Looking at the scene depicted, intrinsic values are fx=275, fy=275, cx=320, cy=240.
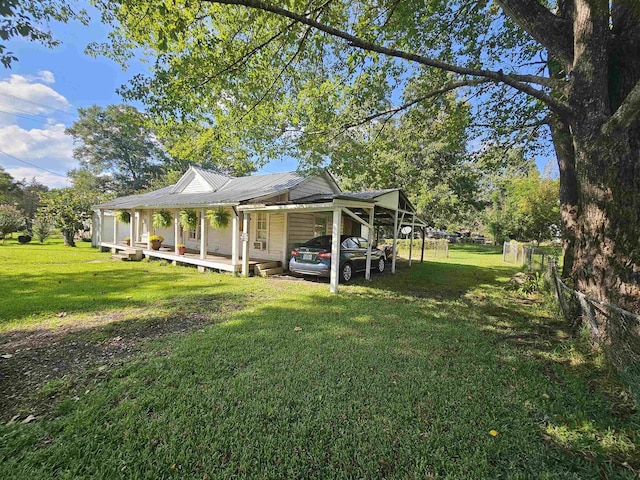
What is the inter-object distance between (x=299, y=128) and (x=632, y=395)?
27.4ft

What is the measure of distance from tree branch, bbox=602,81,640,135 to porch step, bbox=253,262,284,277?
9021mm

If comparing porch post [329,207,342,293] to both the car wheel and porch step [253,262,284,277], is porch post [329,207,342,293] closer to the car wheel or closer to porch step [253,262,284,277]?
the car wheel

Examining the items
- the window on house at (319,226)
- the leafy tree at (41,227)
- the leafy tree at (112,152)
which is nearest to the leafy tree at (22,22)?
the window on house at (319,226)

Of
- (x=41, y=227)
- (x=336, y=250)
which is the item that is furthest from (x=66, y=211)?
(x=336, y=250)

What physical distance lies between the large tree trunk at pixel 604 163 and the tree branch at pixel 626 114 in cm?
12

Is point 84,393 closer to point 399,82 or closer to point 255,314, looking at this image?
point 255,314

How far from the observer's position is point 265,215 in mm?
12000

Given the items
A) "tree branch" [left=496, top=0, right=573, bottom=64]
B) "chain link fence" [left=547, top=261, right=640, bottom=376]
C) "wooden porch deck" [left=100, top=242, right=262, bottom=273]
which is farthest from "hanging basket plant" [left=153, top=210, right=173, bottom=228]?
"chain link fence" [left=547, top=261, right=640, bottom=376]

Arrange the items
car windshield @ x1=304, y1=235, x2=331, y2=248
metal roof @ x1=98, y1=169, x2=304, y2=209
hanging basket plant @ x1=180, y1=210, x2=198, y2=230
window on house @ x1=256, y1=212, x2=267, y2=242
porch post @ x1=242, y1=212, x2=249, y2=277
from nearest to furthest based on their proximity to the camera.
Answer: car windshield @ x1=304, y1=235, x2=331, y2=248 < porch post @ x1=242, y1=212, x2=249, y2=277 < metal roof @ x1=98, y1=169, x2=304, y2=209 < hanging basket plant @ x1=180, y1=210, x2=198, y2=230 < window on house @ x1=256, y1=212, x2=267, y2=242

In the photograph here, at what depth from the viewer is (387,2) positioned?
552cm

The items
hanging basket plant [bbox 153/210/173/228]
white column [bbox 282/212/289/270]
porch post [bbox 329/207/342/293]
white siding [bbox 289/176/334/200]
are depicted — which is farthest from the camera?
hanging basket plant [bbox 153/210/173/228]

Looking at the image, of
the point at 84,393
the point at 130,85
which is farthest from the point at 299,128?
the point at 84,393

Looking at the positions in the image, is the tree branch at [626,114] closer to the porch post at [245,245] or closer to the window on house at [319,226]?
the porch post at [245,245]

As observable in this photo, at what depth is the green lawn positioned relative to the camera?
207cm
